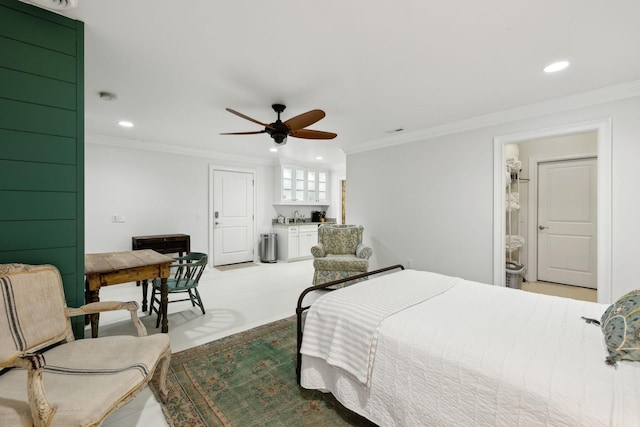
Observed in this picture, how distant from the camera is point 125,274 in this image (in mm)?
2375

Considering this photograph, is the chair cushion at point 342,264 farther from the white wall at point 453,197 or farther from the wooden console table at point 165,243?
the wooden console table at point 165,243

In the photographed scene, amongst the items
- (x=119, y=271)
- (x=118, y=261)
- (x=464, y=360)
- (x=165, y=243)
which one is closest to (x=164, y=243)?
(x=165, y=243)

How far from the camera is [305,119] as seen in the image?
8.79 feet

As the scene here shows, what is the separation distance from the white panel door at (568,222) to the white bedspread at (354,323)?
361 cm

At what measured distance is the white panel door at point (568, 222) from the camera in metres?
4.08

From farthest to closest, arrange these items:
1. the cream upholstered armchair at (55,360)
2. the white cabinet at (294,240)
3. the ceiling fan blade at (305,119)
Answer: the white cabinet at (294,240), the ceiling fan blade at (305,119), the cream upholstered armchair at (55,360)

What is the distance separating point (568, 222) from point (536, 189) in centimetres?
66

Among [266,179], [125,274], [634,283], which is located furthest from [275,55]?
[266,179]

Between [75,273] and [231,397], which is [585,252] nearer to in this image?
[231,397]

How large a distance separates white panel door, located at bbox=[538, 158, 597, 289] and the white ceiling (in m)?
Result: 1.99

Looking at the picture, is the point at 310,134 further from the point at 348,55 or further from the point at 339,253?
the point at 339,253

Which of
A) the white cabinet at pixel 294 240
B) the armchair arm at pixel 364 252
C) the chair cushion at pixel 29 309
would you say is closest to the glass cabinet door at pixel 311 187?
the white cabinet at pixel 294 240

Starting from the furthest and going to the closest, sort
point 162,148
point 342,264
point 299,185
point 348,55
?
point 299,185 → point 162,148 → point 342,264 → point 348,55

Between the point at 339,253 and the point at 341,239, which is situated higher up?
the point at 341,239
